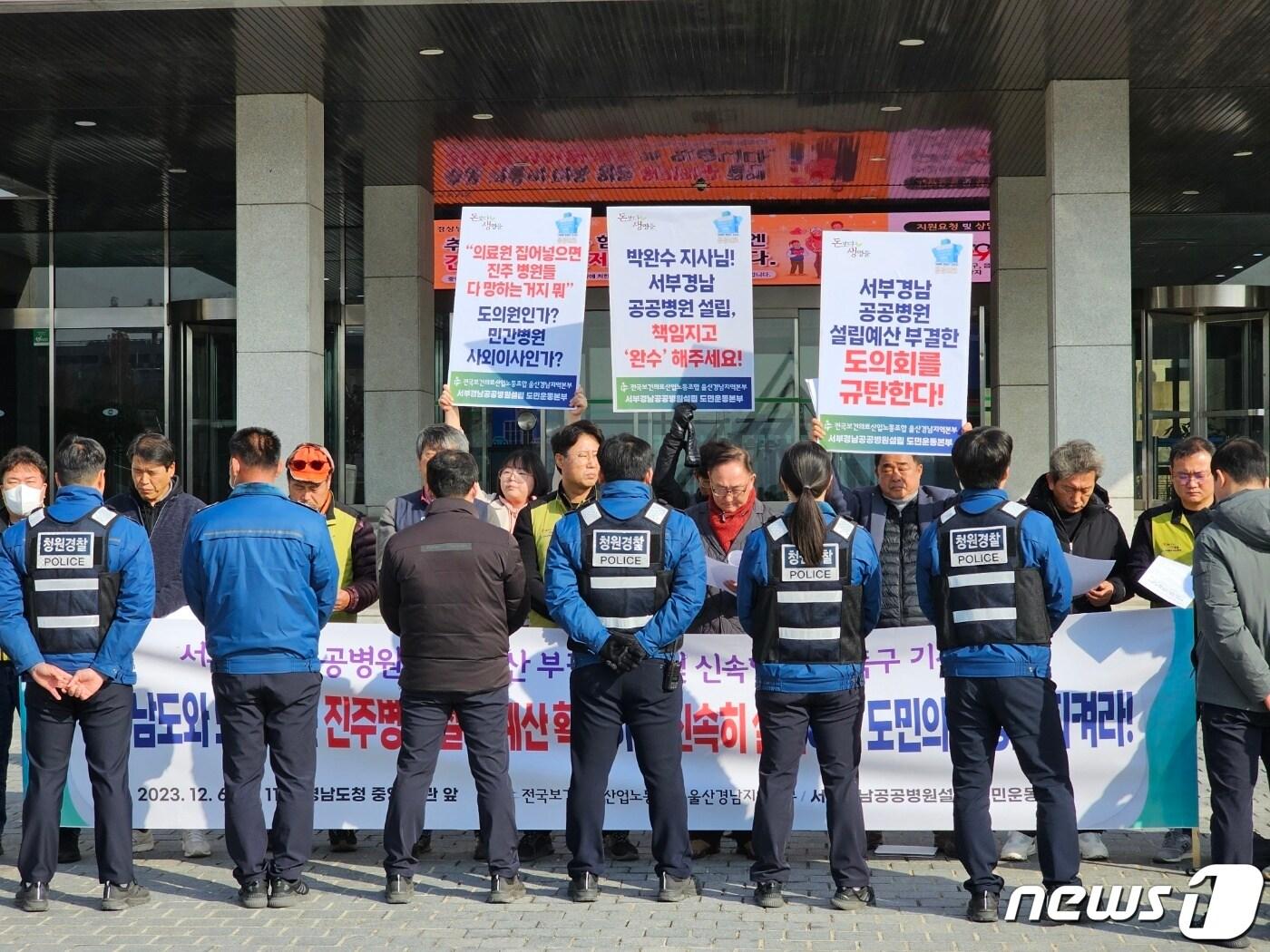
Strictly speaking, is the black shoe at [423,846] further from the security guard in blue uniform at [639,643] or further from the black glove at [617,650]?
the black glove at [617,650]

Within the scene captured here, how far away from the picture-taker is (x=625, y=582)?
5.77m

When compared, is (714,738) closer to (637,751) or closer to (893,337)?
(637,751)

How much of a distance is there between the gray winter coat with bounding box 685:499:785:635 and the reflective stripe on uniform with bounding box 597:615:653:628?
28.4 inches

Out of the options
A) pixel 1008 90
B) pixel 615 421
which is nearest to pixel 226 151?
pixel 615 421

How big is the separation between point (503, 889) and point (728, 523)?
6.44 ft

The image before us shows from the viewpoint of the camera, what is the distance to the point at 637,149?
1501 centimetres

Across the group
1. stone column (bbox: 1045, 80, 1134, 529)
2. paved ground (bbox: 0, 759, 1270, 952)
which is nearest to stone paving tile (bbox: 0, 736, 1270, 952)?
paved ground (bbox: 0, 759, 1270, 952)

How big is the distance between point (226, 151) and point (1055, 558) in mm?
11685

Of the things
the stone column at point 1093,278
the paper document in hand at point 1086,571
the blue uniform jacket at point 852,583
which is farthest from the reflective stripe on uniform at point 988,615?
the stone column at point 1093,278

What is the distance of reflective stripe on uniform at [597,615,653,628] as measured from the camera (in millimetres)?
5754

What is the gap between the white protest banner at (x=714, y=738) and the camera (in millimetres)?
6285

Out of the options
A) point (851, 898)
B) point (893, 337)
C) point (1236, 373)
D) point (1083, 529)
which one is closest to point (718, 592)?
point (851, 898)

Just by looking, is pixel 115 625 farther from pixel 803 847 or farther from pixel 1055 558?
pixel 1055 558

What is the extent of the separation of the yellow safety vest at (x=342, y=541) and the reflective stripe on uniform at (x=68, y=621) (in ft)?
4.28
